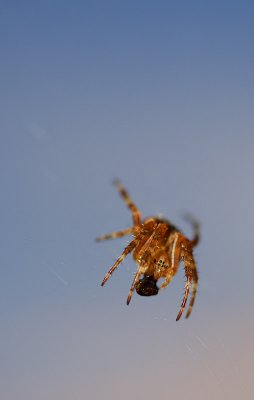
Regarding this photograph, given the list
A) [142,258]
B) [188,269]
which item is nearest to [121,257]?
[142,258]

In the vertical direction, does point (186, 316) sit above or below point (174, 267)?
below

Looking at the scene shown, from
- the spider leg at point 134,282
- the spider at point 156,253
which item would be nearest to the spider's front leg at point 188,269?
the spider at point 156,253

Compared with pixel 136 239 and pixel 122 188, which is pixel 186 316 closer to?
pixel 136 239

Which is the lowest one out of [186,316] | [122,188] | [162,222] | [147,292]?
[186,316]

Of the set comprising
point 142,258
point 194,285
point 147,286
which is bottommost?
point 194,285

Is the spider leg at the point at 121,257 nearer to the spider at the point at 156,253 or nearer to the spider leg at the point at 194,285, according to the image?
the spider at the point at 156,253

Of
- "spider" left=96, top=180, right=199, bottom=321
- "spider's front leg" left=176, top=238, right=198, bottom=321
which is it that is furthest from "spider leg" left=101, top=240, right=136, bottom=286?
"spider's front leg" left=176, top=238, right=198, bottom=321

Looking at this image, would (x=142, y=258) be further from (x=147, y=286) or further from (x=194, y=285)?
(x=194, y=285)

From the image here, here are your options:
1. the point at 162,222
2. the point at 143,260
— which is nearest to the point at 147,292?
the point at 143,260

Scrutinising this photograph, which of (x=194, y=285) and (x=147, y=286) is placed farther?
(x=194, y=285)

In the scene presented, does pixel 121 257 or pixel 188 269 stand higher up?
pixel 121 257
